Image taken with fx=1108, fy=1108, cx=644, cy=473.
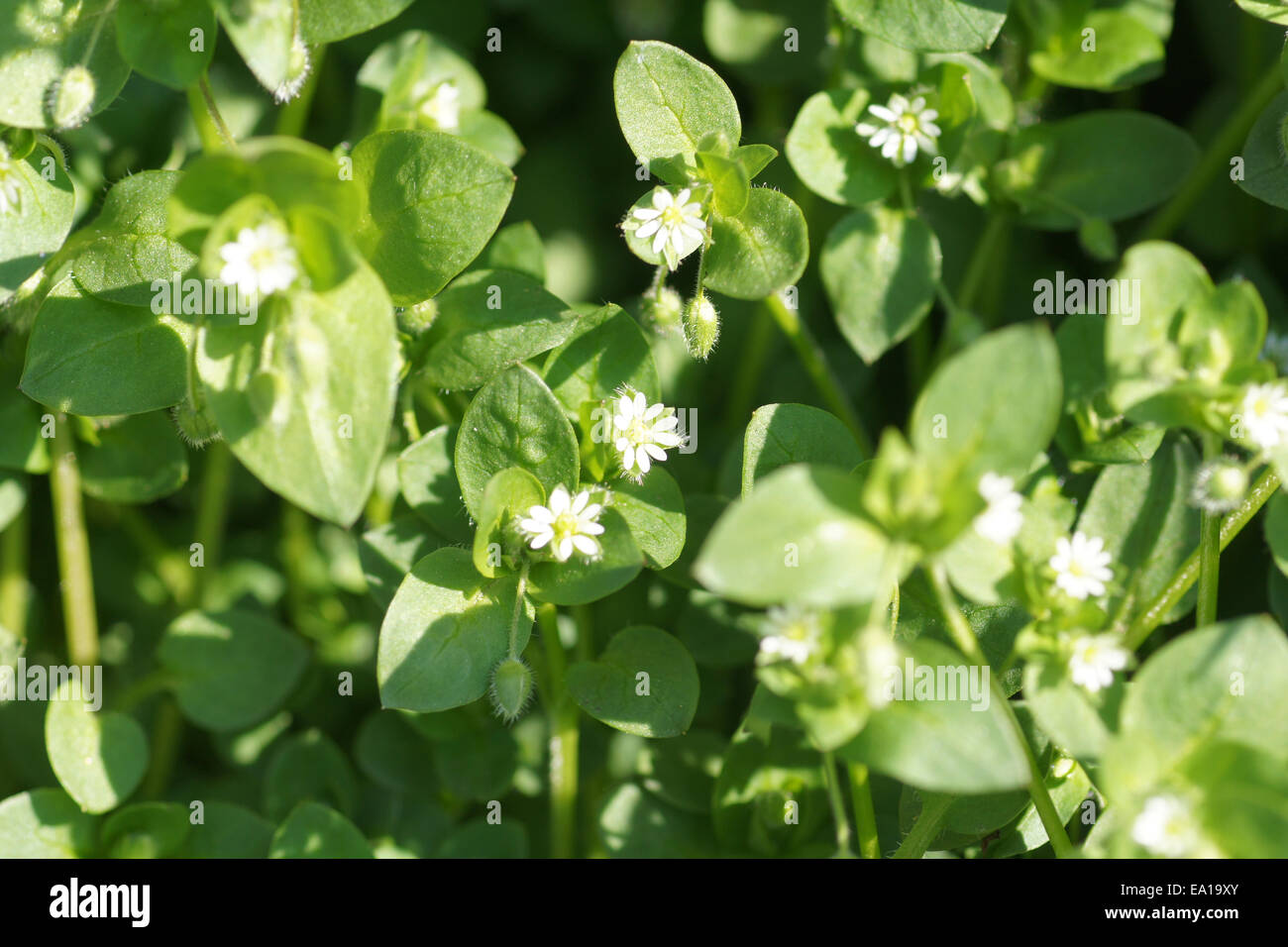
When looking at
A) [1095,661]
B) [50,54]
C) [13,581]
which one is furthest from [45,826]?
[1095,661]

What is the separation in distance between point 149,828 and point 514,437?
1264 mm

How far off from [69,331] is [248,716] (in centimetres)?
96

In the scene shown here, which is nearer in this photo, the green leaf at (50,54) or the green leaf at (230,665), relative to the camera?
the green leaf at (50,54)

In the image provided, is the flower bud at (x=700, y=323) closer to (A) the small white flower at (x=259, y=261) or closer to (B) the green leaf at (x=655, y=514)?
(B) the green leaf at (x=655, y=514)

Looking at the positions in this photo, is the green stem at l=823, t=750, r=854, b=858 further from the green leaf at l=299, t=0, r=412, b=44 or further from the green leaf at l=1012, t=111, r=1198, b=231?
the green leaf at l=299, t=0, r=412, b=44

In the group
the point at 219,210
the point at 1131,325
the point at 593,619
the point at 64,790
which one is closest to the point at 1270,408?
the point at 1131,325

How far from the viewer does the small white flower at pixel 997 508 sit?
1.72 meters

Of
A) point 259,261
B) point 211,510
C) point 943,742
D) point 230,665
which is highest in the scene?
point 259,261

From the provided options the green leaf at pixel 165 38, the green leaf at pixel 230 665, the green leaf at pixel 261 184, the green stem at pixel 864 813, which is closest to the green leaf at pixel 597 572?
the green stem at pixel 864 813

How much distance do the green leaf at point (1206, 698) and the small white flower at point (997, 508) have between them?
34cm

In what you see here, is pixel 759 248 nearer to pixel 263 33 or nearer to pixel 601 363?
pixel 601 363

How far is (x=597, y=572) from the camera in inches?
80.4

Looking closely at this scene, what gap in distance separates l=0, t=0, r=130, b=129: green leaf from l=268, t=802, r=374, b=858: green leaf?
→ 1.45 meters

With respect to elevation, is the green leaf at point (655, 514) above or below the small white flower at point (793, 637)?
above
